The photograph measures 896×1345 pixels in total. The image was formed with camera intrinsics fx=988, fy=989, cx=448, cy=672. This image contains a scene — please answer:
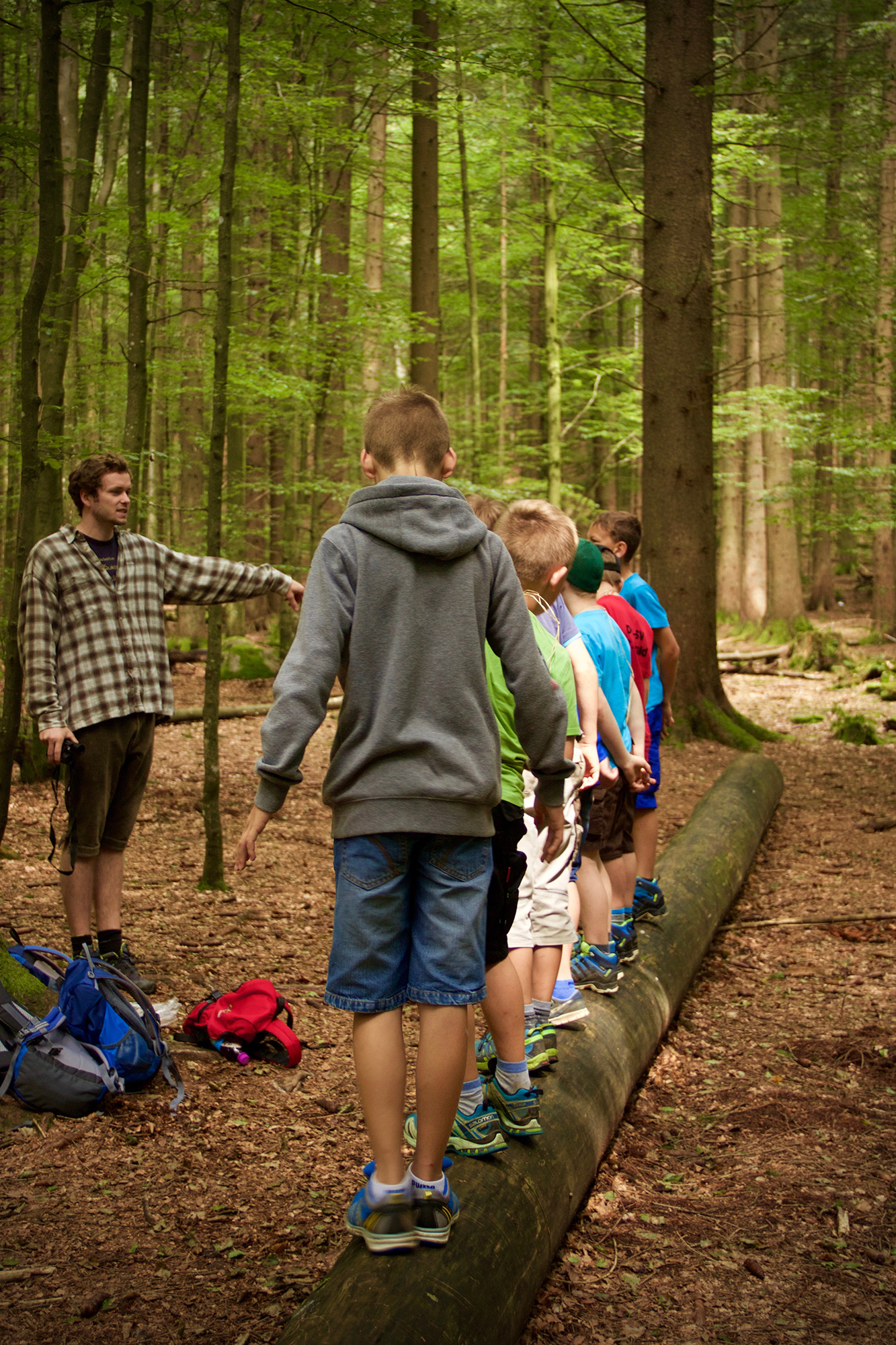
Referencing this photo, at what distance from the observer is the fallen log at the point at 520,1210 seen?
6.57 ft

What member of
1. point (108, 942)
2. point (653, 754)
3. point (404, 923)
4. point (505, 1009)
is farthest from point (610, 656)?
point (108, 942)

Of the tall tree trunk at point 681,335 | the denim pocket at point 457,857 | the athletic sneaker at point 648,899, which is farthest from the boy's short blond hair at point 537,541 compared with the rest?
the tall tree trunk at point 681,335

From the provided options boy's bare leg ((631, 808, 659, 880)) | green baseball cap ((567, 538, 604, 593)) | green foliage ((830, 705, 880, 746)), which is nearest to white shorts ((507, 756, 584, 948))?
green baseball cap ((567, 538, 604, 593))

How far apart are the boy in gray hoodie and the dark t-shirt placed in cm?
223

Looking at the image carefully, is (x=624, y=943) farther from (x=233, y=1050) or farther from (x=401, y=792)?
(x=401, y=792)

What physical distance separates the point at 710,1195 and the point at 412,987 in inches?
59.7

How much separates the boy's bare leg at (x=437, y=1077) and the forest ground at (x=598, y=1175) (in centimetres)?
55

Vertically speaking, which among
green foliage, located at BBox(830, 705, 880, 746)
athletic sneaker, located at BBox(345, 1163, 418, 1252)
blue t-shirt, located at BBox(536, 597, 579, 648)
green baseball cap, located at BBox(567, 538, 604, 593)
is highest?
green baseball cap, located at BBox(567, 538, 604, 593)

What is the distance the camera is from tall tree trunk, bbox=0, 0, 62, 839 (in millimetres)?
4637

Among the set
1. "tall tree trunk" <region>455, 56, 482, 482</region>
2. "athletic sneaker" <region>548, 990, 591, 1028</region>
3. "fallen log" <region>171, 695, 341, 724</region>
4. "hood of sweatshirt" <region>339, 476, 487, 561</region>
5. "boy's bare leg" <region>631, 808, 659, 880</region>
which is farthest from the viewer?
"tall tree trunk" <region>455, 56, 482, 482</region>

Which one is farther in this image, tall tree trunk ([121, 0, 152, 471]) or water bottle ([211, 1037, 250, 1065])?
tall tree trunk ([121, 0, 152, 471])

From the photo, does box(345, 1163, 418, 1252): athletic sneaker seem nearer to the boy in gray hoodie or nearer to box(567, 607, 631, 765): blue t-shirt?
the boy in gray hoodie

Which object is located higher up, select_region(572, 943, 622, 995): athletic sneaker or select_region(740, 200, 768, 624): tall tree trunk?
select_region(740, 200, 768, 624): tall tree trunk

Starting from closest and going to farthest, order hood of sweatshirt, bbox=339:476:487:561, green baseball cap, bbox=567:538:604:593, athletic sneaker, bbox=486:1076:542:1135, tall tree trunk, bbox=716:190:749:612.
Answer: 1. hood of sweatshirt, bbox=339:476:487:561
2. athletic sneaker, bbox=486:1076:542:1135
3. green baseball cap, bbox=567:538:604:593
4. tall tree trunk, bbox=716:190:749:612
